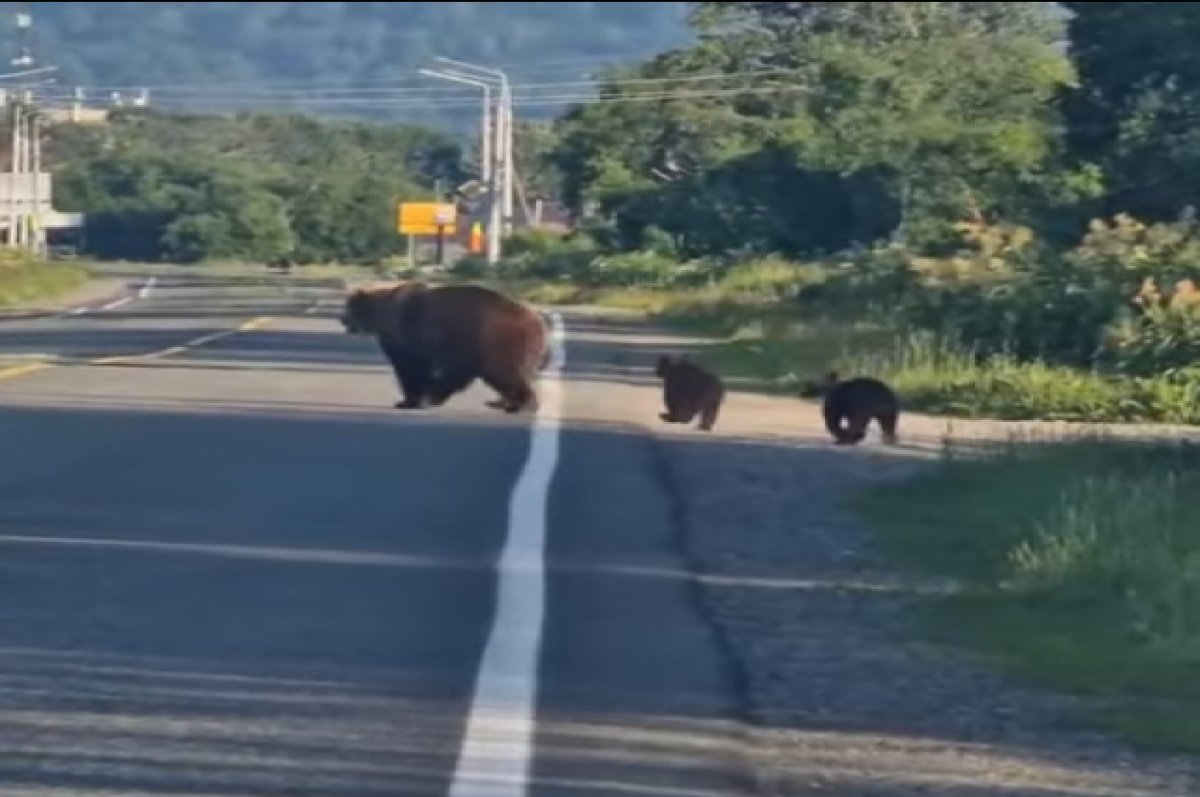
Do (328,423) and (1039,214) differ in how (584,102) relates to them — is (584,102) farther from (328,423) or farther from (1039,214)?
(328,423)

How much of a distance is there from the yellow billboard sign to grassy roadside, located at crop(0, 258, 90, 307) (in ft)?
14.9

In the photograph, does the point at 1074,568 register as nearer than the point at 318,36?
Yes

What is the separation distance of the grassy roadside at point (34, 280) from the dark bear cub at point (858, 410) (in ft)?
29.0

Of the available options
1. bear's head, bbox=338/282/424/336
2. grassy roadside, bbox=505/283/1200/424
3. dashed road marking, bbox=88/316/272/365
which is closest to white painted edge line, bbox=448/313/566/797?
bear's head, bbox=338/282/424/336

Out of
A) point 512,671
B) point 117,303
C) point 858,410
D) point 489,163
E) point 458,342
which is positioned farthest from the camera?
point 117,303

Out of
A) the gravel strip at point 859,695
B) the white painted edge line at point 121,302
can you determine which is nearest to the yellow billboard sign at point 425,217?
the white painted edge line at point 121,302

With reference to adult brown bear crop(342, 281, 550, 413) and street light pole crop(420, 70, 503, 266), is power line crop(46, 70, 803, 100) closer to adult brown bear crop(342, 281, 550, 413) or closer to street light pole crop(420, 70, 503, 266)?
street light pole crop(420, 70, 503, 266)

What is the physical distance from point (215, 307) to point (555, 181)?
11510mm

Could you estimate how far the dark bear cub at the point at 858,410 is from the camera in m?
23.5

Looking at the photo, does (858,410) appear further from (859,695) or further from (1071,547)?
(859,695)

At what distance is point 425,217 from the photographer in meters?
44.3

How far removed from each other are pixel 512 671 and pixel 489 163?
35.2 meters

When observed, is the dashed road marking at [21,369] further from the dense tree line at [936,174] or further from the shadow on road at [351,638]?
the shadow on road at [351,638]

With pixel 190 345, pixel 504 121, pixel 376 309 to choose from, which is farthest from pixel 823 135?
pixel 376 309
